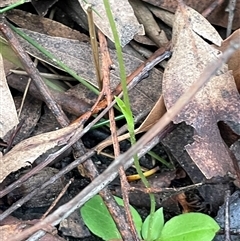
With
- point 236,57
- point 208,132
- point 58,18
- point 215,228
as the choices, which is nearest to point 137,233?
point 215,228

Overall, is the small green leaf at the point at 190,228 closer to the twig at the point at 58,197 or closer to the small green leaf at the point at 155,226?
the small green leaf at the point at 155,226

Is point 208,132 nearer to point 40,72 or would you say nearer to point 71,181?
point 71,181

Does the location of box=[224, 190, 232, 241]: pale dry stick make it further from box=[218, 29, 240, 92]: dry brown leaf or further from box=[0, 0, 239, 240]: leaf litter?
box=[218, 29, 240, 92]: dry brown leaf

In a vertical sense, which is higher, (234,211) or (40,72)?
(40,72)

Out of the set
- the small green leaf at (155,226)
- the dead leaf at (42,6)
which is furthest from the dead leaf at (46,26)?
the small green leaf at (155,226)

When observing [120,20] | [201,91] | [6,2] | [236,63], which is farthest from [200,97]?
[6,2]

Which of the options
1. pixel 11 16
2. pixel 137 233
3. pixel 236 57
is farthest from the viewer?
pixel 11 16
